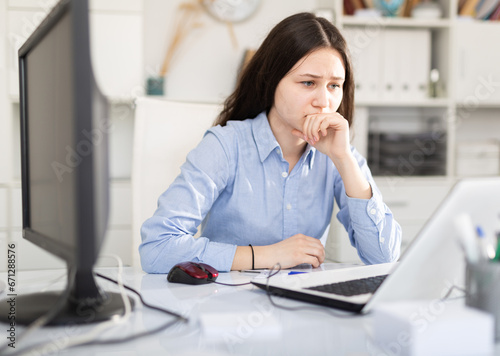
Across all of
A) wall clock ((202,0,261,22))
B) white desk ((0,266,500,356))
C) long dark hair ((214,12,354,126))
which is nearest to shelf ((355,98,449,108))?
wall clock ((202,0,261,22))

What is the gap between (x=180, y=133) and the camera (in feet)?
4.93

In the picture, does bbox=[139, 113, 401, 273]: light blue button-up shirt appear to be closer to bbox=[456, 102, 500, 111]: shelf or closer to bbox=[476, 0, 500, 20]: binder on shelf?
bbox=[456, 102, 500, 111]: shelf

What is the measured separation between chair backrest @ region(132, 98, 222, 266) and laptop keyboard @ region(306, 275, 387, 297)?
72 centimetres

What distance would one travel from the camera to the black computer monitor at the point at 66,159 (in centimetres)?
59

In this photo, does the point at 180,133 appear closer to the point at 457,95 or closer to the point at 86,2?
the point at 86,2

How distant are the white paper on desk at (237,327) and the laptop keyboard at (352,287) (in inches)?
5.3

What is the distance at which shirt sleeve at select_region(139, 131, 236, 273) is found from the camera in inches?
43.8

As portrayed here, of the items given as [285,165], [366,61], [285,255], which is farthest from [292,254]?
[366,61]

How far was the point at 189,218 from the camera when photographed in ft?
3.99

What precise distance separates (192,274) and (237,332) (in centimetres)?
31

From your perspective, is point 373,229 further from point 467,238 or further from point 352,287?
point 467,238

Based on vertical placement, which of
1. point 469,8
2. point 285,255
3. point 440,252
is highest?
point 469,8

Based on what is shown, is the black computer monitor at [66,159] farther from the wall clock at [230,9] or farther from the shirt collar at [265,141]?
the wall clock at [230,9]

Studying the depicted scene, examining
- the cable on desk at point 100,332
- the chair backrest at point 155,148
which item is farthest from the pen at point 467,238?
the chair backrest at point 155,148
